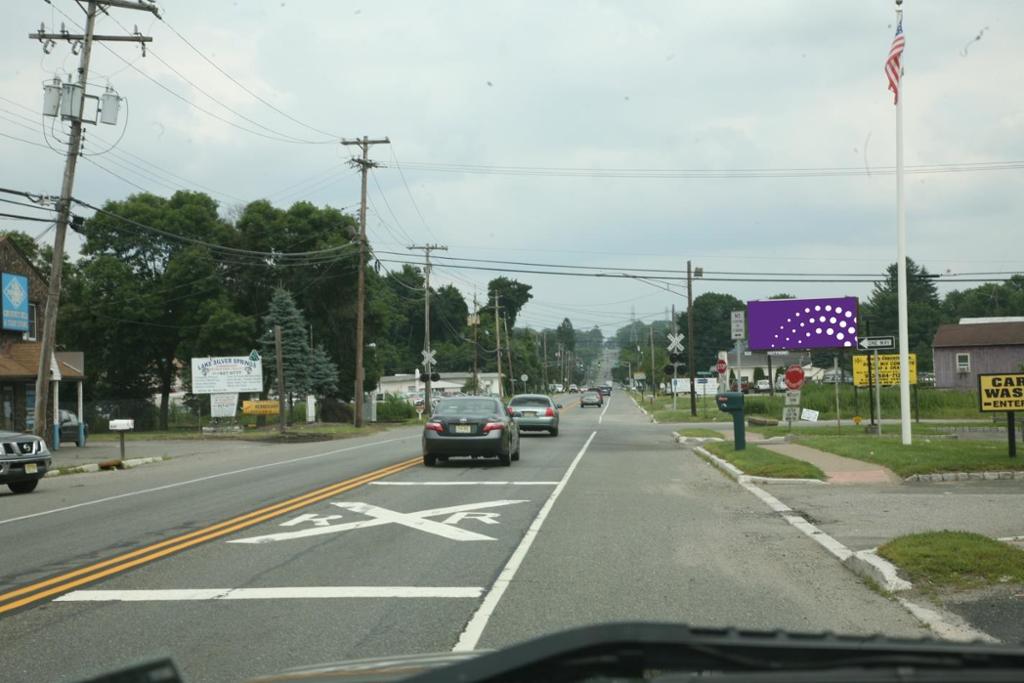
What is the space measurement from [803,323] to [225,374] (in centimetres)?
2579

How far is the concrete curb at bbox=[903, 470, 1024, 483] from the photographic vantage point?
17.5 meters

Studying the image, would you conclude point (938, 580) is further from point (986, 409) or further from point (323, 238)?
point (323, 238)

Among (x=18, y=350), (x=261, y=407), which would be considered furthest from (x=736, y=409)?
(x=261, y=407)

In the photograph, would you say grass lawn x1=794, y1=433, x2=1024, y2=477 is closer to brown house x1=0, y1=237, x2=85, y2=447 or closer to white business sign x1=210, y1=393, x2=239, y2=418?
brown house x1=0, y1=237, x2=85, y2=447

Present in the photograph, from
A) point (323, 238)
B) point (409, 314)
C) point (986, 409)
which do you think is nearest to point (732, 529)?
point (986, 409)

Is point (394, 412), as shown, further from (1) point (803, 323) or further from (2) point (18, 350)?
(1) point (803, 323)

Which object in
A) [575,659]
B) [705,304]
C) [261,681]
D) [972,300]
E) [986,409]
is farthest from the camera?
[705,304]

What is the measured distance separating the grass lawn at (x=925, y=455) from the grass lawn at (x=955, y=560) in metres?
7.93

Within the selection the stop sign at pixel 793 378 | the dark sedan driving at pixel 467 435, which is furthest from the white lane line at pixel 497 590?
the stop sign at pixel 793 378

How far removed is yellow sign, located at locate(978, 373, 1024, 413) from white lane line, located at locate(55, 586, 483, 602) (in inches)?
556

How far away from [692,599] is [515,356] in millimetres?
126590

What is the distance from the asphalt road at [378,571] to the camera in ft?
23.4

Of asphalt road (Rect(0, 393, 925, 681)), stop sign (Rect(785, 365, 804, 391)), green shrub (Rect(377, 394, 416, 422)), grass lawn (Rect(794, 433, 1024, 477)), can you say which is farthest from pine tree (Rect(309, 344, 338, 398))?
asphalt road (Rect(0, 393, 925, 681))

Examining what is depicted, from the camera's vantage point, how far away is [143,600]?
28.0 feet
